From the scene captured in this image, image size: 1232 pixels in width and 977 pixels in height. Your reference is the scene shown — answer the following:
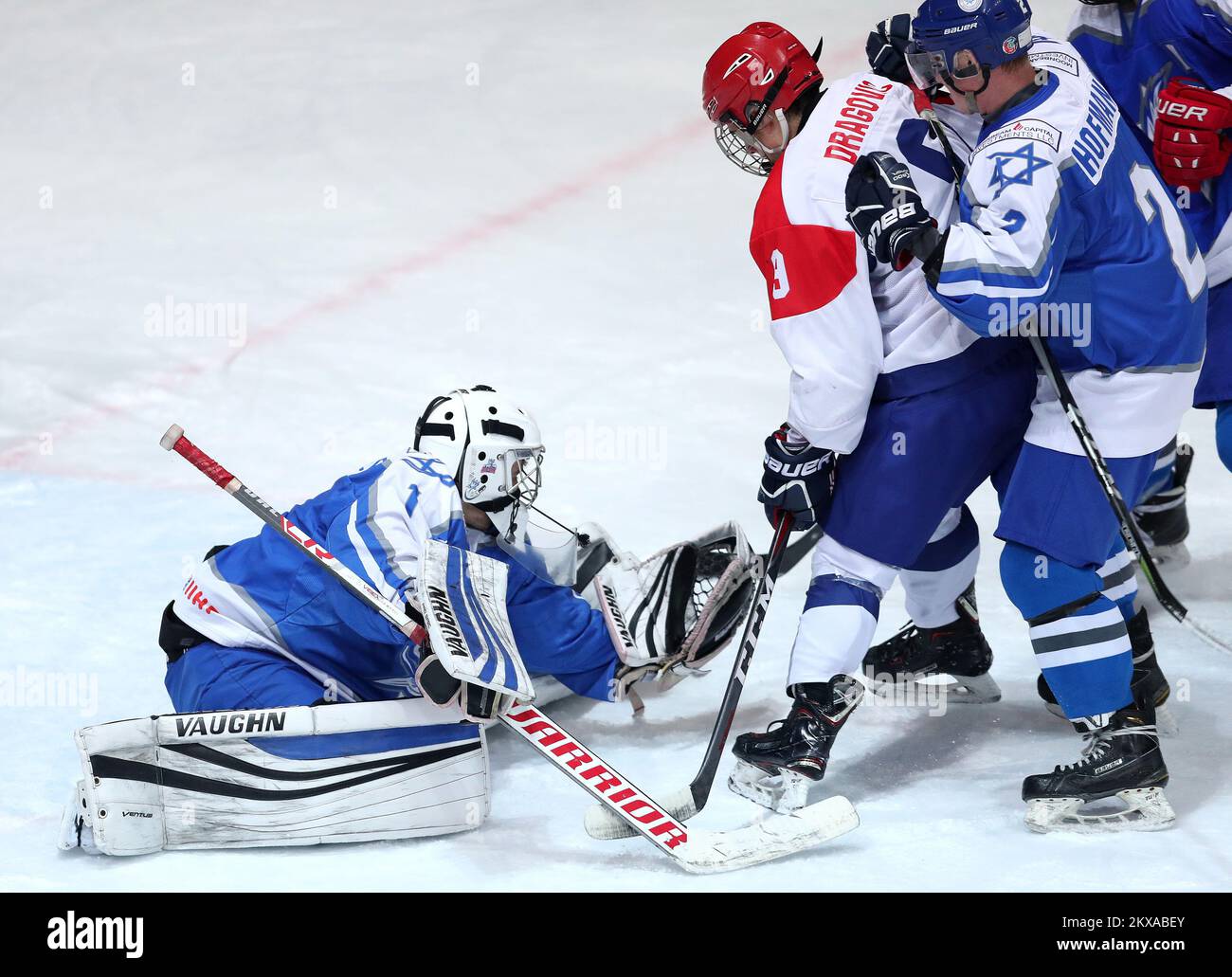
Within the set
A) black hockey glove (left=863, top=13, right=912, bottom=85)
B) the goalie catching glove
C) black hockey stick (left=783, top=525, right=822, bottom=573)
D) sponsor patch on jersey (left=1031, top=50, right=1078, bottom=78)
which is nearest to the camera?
sponsor patch on jersey (left=1031, top=50, right=1078, bottom=78)

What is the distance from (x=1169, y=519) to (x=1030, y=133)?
176 centimetres

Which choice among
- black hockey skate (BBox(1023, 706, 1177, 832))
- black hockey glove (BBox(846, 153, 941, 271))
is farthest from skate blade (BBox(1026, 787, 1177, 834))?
black hockey glove (BBox(846, 153, 941, 271))

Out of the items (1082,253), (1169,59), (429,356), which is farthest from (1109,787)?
(429,356)

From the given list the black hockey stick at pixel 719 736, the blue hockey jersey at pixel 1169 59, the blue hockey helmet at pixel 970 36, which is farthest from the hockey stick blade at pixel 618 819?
the blue hockey jersey at pixel 1169 59

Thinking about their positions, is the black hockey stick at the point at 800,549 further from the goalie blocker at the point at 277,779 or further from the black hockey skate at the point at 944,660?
the goalie blocker at the point at 277,779

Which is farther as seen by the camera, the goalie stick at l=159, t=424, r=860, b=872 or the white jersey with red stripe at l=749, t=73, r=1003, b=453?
the white jersey with red stripe at l=749, t=73, r=1003, b=453

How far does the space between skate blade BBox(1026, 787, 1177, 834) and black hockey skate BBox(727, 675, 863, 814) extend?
1.25ft

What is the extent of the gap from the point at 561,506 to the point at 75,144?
348 centimetres

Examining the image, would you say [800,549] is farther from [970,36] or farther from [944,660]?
[970,36]

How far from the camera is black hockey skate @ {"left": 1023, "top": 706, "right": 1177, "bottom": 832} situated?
267cm

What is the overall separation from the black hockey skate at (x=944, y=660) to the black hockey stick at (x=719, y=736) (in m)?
0.51

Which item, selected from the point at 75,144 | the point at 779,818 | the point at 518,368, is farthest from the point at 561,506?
the point at 75,144

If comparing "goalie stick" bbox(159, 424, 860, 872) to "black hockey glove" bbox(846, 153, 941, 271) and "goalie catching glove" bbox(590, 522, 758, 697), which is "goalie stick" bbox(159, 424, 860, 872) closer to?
"goalie catching glove" bbox(590, 522, 758, 697)

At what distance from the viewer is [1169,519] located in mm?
3957
